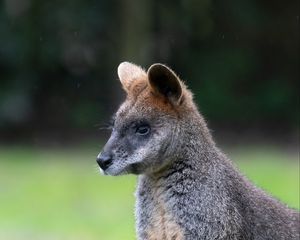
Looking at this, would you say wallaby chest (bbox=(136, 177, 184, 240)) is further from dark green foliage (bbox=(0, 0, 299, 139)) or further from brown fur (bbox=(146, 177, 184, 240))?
dark green foliage (bbox=(0, 0, 299, 139))

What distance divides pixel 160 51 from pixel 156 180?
14.5 m

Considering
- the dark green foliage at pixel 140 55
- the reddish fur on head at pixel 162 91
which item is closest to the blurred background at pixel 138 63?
the dark green foliage at pixel 140 55

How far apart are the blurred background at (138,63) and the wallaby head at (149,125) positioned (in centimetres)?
1141

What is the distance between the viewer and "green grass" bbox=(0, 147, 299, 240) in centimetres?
1198

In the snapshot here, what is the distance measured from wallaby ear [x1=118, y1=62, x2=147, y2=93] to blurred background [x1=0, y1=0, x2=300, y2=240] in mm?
10872

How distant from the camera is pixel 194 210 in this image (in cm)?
714

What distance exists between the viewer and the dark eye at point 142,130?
720cm

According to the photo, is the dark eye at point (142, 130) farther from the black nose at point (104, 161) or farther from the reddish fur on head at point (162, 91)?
the black nose at point (104, 161)

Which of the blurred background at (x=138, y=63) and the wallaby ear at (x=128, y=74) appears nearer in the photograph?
the wallaby ear at (x=128, y=74)

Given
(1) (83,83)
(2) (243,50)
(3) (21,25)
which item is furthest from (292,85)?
(3) (21,25)

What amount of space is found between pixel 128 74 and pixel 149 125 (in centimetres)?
73

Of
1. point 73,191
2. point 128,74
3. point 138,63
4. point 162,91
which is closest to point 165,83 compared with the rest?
point 162,91

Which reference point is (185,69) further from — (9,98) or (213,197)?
(213,197)

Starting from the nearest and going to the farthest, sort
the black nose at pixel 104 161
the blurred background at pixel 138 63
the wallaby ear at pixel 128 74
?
1. the black nose at pixel 104 161
2. the wallaby ear at pixel 128 74
3. the blurred background at pixel 138 63
